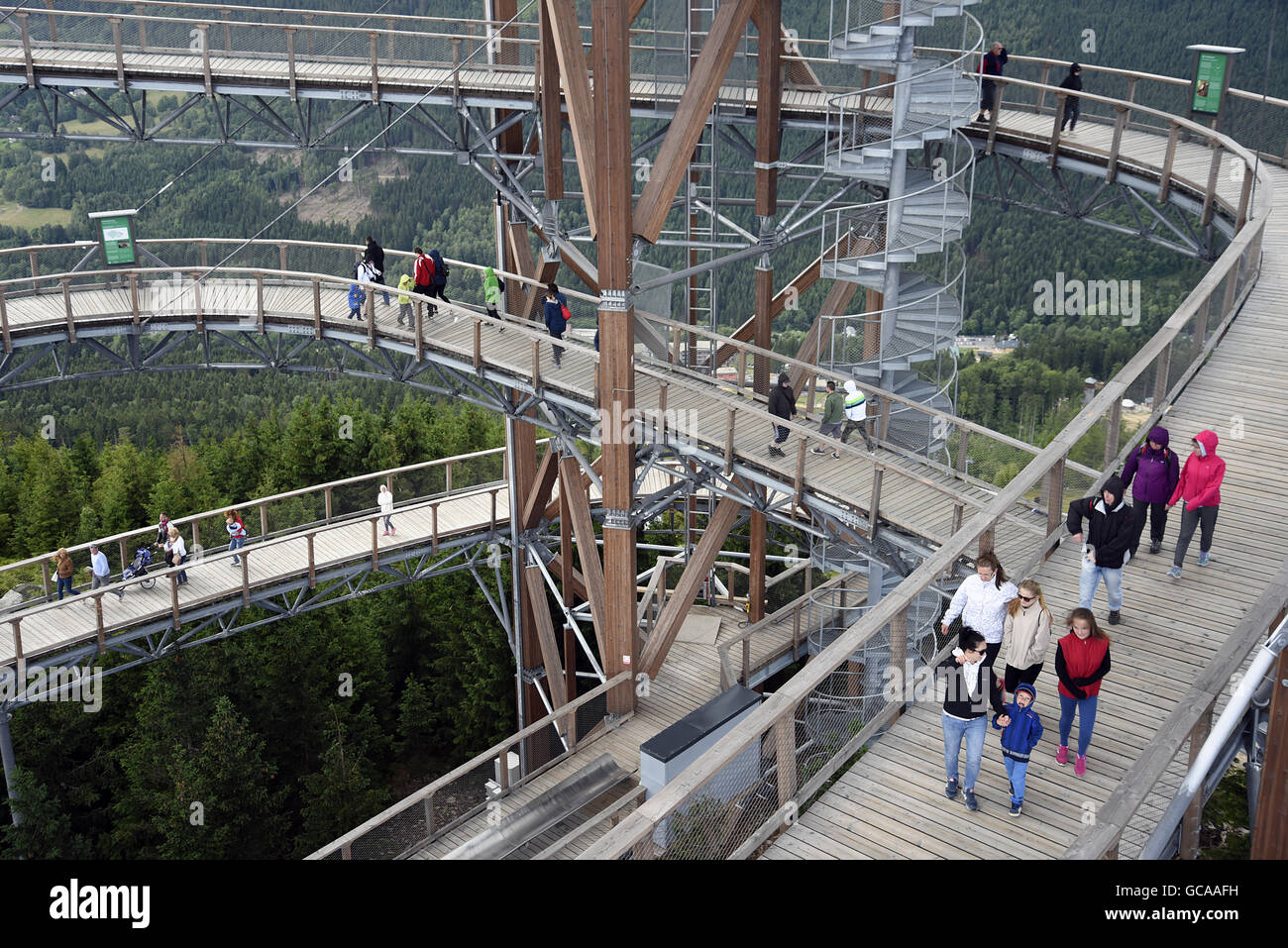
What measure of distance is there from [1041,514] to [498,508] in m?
14.9

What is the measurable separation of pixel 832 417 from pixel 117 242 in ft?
42.1

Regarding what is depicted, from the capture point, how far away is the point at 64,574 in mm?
21938

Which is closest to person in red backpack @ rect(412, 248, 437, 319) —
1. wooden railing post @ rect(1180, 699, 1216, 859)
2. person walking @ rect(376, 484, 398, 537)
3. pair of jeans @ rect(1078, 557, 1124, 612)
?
person walking @ rect(376, 484, 398, 537)

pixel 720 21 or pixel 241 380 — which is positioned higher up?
pixel 720 21

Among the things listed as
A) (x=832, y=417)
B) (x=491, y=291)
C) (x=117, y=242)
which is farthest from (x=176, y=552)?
(x=832, y=417)

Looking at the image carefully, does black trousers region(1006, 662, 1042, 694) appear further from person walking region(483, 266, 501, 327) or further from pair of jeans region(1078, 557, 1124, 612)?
person walking region(483, 266, 501, 327)

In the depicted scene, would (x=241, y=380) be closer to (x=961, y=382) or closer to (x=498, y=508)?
(x=961, y=382)

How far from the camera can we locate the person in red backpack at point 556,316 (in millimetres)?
19500

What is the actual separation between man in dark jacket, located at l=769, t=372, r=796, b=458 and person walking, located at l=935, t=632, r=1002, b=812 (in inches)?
350

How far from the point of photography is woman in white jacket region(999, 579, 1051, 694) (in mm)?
8266

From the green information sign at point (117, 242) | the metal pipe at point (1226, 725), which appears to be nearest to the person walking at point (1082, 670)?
the metal pipe at point (1226, 725)

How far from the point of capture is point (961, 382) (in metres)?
76.1
